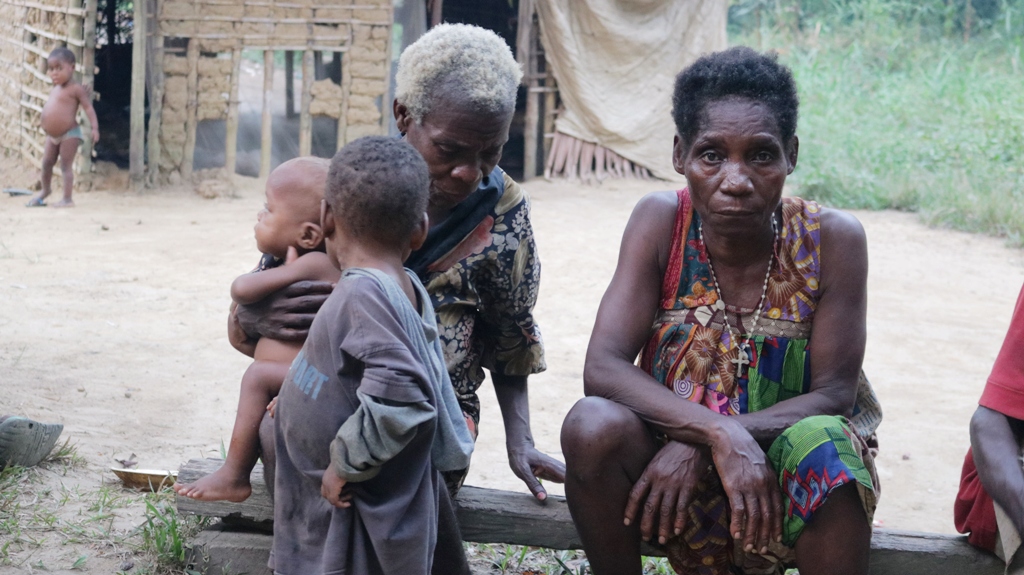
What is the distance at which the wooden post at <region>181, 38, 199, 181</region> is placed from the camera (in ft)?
30.6

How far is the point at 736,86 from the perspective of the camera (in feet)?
7.37

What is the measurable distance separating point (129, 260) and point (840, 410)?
19.3 ft

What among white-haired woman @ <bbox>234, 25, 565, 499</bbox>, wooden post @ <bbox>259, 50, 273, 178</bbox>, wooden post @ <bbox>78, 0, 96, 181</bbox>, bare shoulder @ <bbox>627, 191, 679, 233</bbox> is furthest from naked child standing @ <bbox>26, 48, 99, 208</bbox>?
bare shoulder @ <bbox>627, 191, 679, 233</bbox>

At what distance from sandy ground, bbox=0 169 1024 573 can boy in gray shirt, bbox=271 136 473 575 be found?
3.35 feet

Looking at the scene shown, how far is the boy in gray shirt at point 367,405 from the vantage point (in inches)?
73.0

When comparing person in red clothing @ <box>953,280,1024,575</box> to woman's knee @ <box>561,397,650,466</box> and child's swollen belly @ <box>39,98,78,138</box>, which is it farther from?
child's swollen belly @ <box>39,98,78,138</box>

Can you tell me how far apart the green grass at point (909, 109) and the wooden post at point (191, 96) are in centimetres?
604

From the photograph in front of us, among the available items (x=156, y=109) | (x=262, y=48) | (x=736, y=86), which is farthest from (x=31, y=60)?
(x=736, y=86)

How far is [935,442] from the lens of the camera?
15.0ft

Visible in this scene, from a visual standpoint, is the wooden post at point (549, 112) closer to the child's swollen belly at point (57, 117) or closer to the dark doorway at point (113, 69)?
the dark doorway at point (113, 69)

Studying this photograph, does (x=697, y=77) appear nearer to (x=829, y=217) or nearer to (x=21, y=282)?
(x=829, y=217)

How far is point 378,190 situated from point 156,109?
818 cm

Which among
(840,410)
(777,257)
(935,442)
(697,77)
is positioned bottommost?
Answer: (935,442)

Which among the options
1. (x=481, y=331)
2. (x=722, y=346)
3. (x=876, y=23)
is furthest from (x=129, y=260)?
(x=876, y=23)
